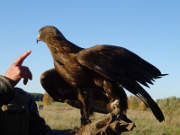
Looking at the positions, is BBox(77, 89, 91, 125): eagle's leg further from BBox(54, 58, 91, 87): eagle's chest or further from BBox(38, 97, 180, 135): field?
BBox(38, 97, 180, 135): field

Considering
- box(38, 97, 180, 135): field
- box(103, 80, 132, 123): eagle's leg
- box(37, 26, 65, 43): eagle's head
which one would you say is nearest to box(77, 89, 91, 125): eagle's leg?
box(103, 80, 132, 123): eagle's leg

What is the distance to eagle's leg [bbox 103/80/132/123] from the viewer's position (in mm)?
4262

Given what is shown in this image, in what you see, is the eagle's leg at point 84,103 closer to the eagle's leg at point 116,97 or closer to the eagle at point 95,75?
the eagle at point 95,75

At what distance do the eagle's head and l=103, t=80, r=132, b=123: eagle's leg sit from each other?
0.98m

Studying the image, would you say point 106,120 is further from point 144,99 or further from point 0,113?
point 0,113

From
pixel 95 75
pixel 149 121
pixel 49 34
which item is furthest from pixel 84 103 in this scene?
pixel 149 121

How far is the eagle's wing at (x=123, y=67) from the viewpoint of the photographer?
13.8 ft

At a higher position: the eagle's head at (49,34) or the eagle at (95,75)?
the eagle's head at (49,34)

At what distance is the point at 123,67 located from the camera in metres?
4.49

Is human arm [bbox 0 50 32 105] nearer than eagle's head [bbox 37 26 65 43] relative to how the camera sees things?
Yes

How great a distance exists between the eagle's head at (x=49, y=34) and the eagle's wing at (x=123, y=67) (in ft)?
1.57

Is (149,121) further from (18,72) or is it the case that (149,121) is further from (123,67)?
(18,72)

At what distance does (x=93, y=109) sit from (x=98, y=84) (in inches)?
21.0

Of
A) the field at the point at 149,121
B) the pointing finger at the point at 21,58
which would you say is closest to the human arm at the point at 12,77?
the pointing finger at the point at 21,58
